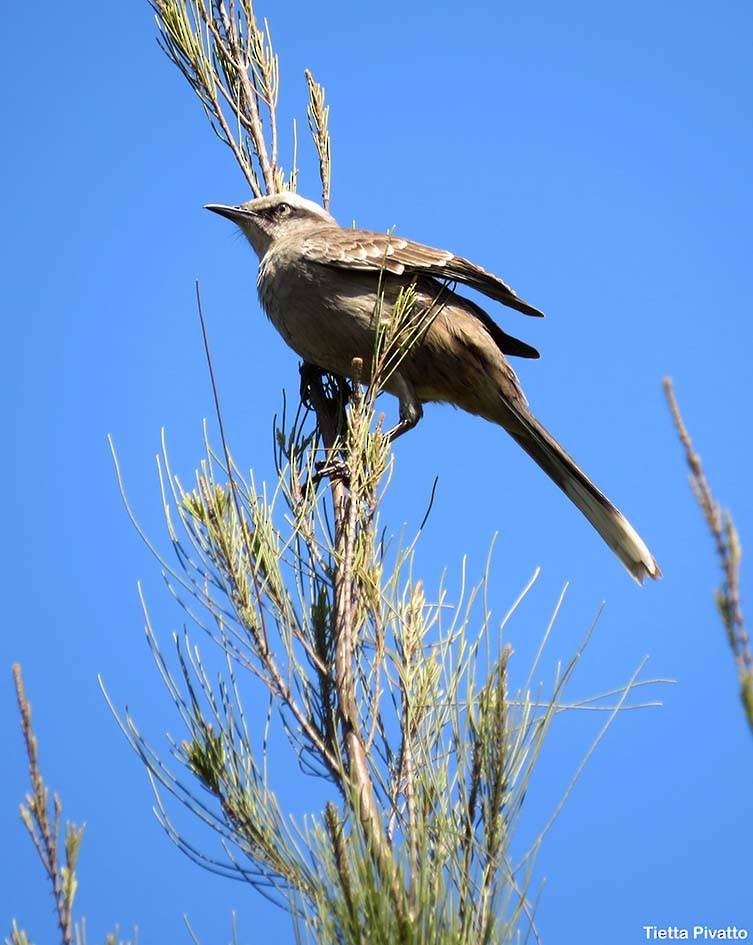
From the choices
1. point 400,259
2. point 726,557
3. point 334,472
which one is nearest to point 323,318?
point 400,259

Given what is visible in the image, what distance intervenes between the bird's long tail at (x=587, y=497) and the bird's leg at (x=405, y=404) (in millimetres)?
599

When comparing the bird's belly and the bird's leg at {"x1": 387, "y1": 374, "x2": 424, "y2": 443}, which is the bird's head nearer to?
the bird's belly

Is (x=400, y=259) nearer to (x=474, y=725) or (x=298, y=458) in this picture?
(x=298, y=458)

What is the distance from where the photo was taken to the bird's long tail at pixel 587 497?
14.6ft

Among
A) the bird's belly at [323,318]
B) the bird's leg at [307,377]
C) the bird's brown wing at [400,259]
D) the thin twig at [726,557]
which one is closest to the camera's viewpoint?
the thin twig at [726,557]

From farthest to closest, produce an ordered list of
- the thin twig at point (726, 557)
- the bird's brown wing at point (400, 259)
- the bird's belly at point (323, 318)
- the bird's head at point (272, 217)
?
the bird's head at point (272, 217) < the bird's brown wing at point (400, 259) < the bird's belly at point (323, 318) < the thin twig at point (726, 557)

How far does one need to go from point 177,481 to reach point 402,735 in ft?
2.75

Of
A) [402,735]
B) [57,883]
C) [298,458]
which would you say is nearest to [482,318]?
[298,458]

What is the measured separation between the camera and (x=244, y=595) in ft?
8.85

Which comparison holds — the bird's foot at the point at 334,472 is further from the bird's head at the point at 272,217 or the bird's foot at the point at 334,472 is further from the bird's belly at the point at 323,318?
the bird's head at the point at 272,217

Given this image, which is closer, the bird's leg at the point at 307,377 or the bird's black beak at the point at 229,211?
the bird's leg at the point at 307,377

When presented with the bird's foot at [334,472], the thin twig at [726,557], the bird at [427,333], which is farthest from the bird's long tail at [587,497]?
the thin twig at [726,557]

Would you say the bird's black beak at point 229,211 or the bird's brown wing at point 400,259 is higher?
the bird's black beak at point 229,211

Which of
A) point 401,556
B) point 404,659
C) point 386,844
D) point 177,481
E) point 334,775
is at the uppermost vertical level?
point 177,481
